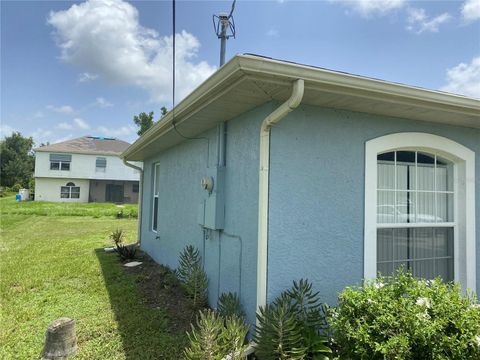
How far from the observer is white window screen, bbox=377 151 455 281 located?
4.17m

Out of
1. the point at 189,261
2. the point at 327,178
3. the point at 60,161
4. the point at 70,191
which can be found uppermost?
the point at 60,161

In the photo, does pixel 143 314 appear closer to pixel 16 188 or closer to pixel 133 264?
pixel 133 264

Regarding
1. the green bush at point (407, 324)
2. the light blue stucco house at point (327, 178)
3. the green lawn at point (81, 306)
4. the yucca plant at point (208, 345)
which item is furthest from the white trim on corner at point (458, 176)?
the green lawn at point (81, 306)

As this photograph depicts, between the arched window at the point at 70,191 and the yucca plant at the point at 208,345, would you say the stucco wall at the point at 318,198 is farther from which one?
the arched window at the point at 70,191

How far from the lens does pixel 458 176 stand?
4.56 meters

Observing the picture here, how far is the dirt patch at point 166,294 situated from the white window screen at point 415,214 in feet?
9.55

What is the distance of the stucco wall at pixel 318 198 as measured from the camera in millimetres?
3404

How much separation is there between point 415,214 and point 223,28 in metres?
5.25

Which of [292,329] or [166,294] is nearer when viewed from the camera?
[292,329]

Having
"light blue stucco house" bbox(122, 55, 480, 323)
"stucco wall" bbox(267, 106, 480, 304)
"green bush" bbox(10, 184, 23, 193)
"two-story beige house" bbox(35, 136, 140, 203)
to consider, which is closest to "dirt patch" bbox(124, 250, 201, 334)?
"light blue stucco house" bbox(122, 55, 480, 323)

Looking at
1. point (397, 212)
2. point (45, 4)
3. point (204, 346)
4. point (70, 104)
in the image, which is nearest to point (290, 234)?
point (204, 346)

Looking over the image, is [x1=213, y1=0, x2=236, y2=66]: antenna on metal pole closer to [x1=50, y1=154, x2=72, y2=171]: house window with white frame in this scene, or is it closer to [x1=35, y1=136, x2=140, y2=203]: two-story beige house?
[x1=35, y1=136, x2=140, y2=203]: two-story beige house

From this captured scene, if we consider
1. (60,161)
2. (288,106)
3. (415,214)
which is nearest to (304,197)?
(288,106)

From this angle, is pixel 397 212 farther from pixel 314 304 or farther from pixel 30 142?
pixel 30 142
